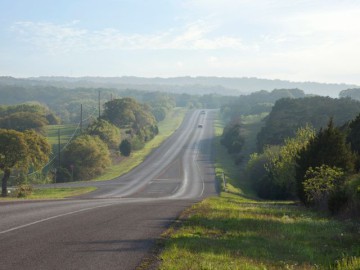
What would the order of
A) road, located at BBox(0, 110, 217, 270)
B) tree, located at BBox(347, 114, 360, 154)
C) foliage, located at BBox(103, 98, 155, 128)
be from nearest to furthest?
1. road, located at BBox(0, 110, 217, 270)
2. tree, located at BBox(347, 114, 360, 154)
3. foliage, located at BBox(103, 98, 155, 128)

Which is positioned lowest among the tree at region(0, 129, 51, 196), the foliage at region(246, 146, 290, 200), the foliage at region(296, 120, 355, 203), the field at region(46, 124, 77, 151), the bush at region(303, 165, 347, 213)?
the foliage at region(246, 146, 290, 200)

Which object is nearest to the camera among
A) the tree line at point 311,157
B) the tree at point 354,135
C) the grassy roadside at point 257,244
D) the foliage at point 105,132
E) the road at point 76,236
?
the grassy roadside at point 257,244

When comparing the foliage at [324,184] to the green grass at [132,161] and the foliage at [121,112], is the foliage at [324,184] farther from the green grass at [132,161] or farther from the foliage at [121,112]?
the foliage at [121,112]

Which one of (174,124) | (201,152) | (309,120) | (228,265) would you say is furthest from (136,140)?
(228,265)

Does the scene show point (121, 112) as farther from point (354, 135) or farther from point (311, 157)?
point (311, 157)

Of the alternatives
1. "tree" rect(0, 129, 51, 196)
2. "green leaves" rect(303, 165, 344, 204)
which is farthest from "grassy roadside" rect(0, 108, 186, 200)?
"green leaves" rect(303, 165, 344, 204)

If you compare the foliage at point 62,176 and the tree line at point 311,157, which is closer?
the tree line at point 311,157

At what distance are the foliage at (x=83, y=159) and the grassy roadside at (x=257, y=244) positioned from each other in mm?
67303

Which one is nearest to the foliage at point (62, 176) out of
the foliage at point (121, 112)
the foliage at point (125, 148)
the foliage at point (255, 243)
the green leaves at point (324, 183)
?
the foliage at point (125, 148)

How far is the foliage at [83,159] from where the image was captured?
8356 centimetres

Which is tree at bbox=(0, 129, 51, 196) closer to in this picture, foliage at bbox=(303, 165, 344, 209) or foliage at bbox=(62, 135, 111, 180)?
foliage at bbox=(62, 135, 111, 180)

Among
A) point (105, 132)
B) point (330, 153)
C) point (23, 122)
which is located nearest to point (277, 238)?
point (330, 153)

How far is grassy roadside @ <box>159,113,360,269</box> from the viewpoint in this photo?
10250mm

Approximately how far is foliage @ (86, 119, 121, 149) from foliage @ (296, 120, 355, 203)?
249 feet
